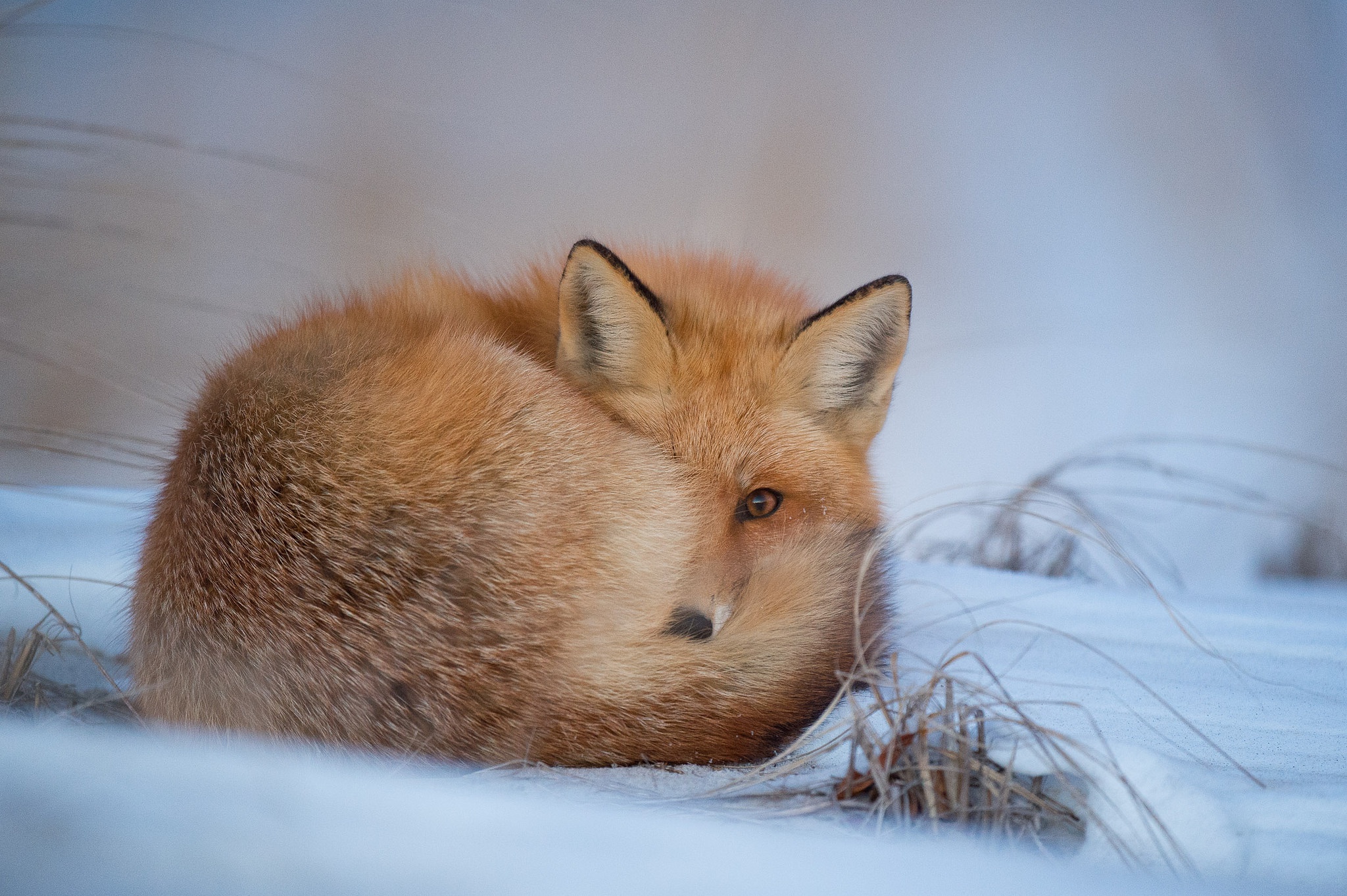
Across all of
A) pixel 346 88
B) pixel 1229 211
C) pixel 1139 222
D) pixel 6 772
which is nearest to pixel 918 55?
pixel 1139 222

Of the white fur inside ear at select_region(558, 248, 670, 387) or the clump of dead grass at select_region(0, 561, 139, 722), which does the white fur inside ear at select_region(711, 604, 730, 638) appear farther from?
the clump of dead grass at select_region(0, 561, 139, 722)

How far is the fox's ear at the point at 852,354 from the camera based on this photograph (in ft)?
2.73

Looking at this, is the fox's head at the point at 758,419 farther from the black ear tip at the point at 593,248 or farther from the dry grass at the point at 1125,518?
the dry grass at the point at 1125,518

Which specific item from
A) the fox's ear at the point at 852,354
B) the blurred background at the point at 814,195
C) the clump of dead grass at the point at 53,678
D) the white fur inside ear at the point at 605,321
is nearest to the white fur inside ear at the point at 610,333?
the white fur inside ear at the point at 605,321

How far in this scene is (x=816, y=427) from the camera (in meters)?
0.90

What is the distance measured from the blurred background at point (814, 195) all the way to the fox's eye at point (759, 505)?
0.29 metres

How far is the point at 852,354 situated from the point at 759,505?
216 mm

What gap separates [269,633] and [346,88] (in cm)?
80

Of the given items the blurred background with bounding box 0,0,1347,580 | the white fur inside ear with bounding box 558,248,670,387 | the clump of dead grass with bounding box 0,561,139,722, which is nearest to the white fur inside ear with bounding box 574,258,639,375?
the white fur inside ear with bounding box 558,248,670,387

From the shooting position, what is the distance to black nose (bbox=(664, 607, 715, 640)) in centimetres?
66

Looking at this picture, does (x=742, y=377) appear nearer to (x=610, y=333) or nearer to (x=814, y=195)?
(x=610, y=333)

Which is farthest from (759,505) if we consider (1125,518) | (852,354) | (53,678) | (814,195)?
(1125,518)

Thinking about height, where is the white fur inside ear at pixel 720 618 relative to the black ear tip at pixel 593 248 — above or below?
below

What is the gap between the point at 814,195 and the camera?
4.80ft
